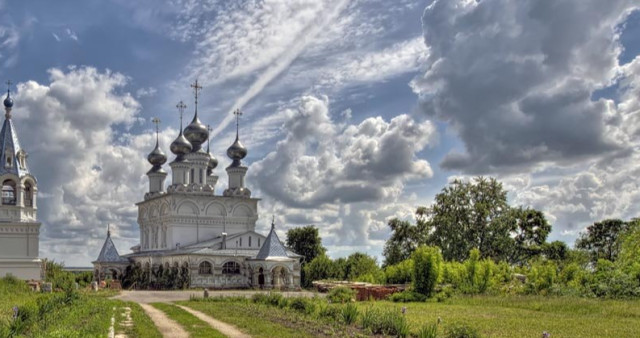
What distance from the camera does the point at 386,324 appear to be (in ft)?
43.0

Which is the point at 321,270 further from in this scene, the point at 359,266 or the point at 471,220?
the point at 471,220

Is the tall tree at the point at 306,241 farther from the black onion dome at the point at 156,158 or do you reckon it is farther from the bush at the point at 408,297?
the bush at the point at 408,297

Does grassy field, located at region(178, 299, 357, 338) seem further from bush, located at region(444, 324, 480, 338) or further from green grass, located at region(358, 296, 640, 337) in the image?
bush, located at region(444, 324, 480, 338)

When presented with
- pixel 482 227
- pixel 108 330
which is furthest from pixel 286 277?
pixel 108 330

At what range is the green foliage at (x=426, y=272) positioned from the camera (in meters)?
26.2

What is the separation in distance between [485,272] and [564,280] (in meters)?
3.56

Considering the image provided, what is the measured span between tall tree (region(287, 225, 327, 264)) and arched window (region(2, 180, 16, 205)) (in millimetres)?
21788

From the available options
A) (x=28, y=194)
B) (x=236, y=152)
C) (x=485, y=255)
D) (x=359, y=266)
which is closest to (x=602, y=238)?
(x=485, y=255)

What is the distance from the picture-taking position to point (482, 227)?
41625mm

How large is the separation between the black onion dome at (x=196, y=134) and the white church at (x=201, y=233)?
7 centimetres

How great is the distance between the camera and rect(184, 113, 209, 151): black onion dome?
1829 inches

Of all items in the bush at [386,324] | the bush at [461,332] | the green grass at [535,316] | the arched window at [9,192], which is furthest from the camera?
the arched window at [9,192]

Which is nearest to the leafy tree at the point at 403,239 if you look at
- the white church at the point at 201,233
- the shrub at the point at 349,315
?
the white church at the point at 201,233

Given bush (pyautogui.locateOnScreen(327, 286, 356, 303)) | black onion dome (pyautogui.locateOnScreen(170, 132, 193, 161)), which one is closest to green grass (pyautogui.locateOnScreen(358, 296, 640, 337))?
bush (pyautogui.locateOnScreen(327, 286, 356, 303))
